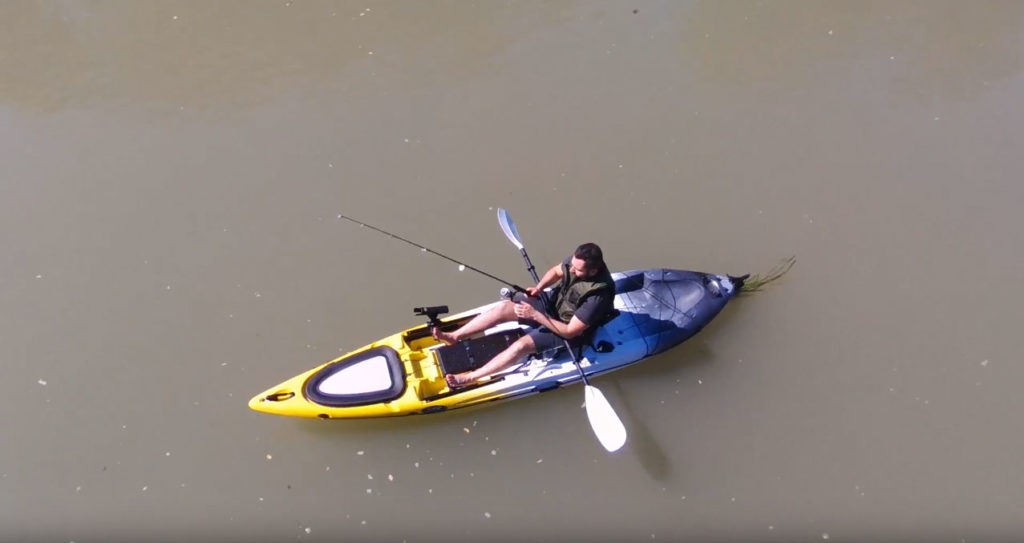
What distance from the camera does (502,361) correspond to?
491 cm

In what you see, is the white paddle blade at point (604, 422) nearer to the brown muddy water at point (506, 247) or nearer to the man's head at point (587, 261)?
the brown muddy water at point (506, 247)

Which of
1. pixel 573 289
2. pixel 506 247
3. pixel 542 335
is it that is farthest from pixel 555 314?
pixel 506 247

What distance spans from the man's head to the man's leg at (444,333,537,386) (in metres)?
0.68

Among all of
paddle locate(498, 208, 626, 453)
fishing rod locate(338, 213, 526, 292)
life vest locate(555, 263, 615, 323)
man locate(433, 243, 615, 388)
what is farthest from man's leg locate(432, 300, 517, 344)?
paddle locate(498, 208, 626, 453)

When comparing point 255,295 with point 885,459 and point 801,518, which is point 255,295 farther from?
point 885,459

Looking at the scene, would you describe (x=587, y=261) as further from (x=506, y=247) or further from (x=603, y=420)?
(x=506, y=247)

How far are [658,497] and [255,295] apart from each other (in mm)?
3407

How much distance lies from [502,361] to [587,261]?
1.03 meters

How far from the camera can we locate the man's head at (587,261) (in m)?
4.30

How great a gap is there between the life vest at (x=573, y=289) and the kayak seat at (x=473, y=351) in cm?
45

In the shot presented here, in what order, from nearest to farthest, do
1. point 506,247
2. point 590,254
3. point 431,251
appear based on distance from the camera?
point 590,254
point 431,251
point 506,247

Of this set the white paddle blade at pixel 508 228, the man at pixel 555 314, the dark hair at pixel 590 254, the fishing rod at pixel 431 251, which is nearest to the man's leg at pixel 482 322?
the man at pixel 555 314

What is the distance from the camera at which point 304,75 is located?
727 cm

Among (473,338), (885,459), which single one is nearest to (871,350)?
(885,459)
